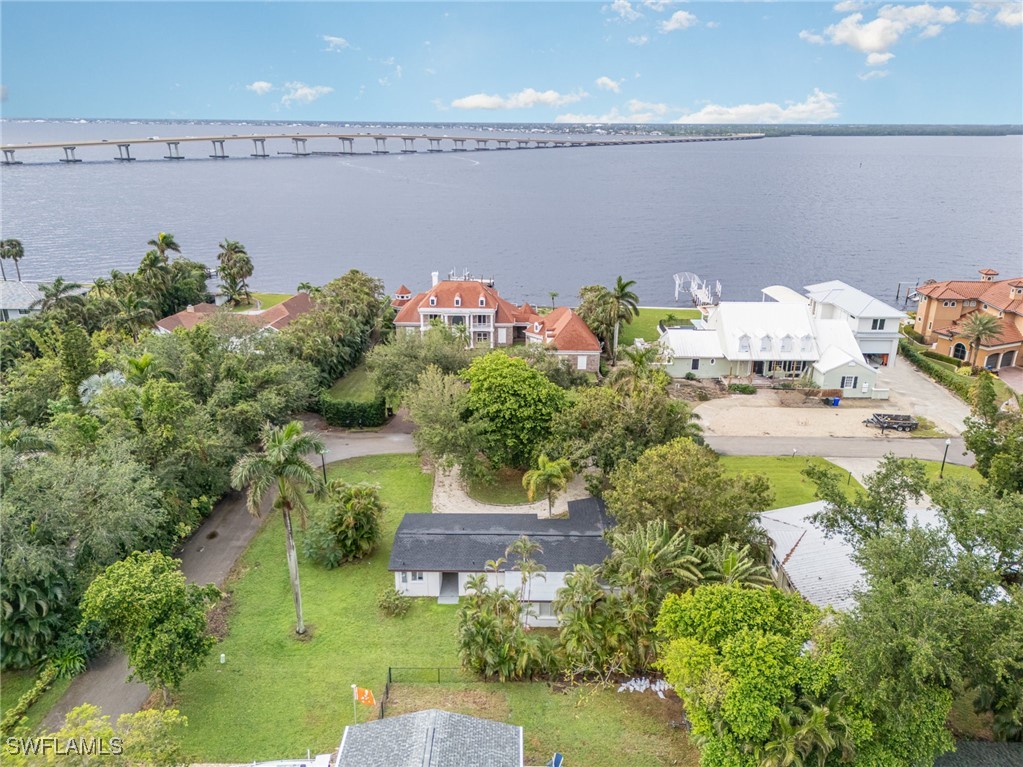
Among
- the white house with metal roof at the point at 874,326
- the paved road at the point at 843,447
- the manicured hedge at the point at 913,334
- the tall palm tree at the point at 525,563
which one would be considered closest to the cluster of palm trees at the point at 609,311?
the paved road at the point at 843,447

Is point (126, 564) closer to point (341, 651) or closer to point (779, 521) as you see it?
point (341, 651)

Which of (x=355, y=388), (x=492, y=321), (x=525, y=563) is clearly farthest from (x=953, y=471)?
(x=355, y=388)

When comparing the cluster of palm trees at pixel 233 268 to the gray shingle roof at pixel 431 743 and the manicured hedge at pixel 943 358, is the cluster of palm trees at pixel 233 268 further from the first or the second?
the manicured hedge at pixel 943 358

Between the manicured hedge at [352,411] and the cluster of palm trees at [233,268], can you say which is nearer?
the manicured hedge at [352,411]

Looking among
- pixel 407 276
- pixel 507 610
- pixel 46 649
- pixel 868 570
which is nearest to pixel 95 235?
pixel 407 276

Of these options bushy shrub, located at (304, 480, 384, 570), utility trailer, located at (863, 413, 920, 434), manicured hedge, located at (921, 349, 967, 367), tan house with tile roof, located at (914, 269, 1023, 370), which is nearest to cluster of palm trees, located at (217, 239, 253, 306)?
bushy shrub, located at (304, 480, 384, 570)

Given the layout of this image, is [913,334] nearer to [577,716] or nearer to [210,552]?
[577,716]

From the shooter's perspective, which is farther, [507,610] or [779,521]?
[779,521]

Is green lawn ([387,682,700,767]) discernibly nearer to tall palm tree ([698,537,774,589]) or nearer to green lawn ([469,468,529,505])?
tall palm tree ([698,537,774,589])
